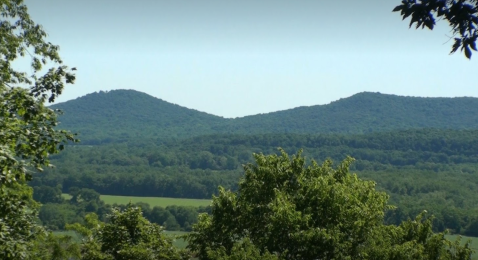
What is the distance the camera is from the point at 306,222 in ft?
58.4

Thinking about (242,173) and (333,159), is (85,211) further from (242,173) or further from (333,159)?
(333,159)

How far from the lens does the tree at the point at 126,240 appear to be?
768 inches

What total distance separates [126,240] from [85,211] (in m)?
71.2

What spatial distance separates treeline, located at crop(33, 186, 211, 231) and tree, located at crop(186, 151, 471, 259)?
47.0 metres

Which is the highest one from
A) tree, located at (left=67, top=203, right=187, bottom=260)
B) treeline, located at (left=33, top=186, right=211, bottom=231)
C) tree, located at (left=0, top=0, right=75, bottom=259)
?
tree, located at (left=0, top=0, right=75, bottom=259)

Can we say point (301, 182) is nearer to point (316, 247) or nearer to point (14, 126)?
point (316, 247)

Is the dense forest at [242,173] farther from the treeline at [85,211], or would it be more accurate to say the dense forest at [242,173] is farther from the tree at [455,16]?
the tree at [455,16]

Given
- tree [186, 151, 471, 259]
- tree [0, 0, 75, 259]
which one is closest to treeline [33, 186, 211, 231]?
tree [186, 151, 471, 259]

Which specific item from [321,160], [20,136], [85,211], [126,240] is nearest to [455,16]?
[20,136]

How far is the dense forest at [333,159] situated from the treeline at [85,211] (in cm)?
924

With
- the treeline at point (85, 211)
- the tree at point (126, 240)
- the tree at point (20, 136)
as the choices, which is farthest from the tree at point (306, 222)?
the treeline at point (85, 211)

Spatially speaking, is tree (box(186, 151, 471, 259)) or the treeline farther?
the treeline

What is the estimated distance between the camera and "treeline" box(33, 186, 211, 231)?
76.4 meters

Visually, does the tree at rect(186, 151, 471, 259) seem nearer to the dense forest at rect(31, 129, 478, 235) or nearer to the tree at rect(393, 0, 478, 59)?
the tree at rect(393, 0, 478, 59)
